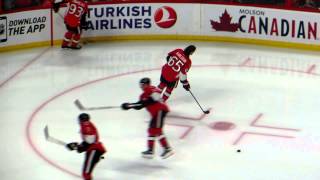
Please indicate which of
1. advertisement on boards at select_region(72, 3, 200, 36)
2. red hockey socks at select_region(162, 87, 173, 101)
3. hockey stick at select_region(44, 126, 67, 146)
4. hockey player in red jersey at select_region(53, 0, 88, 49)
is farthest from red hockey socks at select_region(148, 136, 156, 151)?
advertisement on boards at select_region(72, 3, 200, 36)

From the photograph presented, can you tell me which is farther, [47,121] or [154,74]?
[154,74]

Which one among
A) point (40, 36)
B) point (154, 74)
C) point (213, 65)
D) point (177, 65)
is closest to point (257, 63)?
point (213, 65)

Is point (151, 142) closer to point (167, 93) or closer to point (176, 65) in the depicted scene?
point (176, 65)

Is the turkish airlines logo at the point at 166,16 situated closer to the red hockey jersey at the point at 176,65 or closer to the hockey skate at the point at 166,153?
the red hockey jersey at the point at 176,65

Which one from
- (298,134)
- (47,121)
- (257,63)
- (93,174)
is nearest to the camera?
(93,174)

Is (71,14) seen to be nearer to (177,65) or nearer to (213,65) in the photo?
(213,65)

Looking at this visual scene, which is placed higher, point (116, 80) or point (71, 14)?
point (71, 14)

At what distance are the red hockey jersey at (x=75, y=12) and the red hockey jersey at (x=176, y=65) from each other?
13.9ft

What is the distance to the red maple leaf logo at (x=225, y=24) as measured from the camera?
46.2 ft

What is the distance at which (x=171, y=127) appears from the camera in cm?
967

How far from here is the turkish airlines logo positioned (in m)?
14.3

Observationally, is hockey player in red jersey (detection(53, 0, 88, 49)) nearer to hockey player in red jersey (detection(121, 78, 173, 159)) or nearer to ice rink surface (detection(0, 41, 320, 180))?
ice rink surface (detection(0, 41, 320, 180))

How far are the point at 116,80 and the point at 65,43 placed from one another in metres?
2.36

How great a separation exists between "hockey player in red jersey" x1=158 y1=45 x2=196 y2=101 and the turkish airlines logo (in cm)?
443
